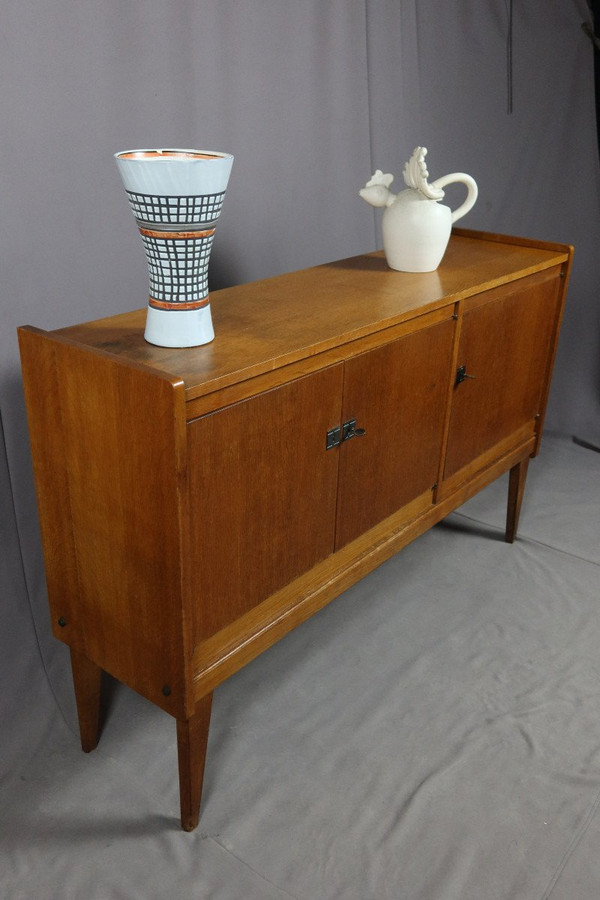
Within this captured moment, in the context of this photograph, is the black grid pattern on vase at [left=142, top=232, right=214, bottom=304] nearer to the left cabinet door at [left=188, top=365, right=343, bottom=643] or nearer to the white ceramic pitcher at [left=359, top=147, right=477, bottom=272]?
the left cabinet door at [left=188, top=365, right=343, bottom=643]

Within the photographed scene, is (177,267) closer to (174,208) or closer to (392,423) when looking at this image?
(174,208)

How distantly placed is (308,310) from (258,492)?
16.2 inches

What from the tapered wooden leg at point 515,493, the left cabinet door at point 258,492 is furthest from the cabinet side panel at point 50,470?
the tapered wooden leg at point 515,493

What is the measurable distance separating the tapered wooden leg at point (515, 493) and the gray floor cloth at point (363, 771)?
0.83 feet

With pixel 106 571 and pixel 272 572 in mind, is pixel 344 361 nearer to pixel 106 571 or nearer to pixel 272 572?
pixel 272 572

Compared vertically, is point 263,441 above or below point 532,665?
above

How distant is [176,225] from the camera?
4.12 feet

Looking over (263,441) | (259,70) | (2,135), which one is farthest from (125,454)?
(259,70)

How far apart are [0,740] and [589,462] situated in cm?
230

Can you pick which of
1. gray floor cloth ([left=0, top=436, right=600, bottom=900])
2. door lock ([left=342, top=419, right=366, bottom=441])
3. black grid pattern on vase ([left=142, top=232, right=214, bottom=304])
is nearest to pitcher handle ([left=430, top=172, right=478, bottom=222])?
door lock ([left=342, top=419, right=366, bottom=441])

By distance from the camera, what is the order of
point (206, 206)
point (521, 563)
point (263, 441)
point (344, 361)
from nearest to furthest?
point (206, 206) < point (263, 441) < point (344, 361) < point (521, 563)

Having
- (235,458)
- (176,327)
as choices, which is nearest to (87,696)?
(235,458)

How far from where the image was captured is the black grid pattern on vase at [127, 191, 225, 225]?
1230mm

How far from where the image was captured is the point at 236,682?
194 cm
